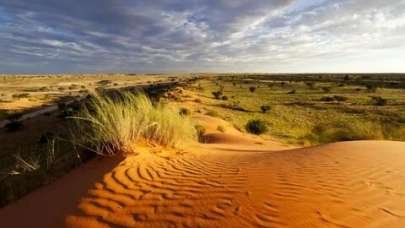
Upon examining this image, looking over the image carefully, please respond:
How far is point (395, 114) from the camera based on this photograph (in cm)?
2486

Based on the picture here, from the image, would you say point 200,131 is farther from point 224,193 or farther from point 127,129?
point 224,193

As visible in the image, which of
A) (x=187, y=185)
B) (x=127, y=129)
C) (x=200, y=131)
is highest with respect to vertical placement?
(x=127, y=129)

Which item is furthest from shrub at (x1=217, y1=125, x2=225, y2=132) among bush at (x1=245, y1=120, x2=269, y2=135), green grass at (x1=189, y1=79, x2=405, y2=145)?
green grass at (x1=189, y1=79, x2=405, y2=145)

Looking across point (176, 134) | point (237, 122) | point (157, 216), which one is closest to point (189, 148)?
point (176, 134)

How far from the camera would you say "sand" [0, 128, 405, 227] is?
4441 millimetres

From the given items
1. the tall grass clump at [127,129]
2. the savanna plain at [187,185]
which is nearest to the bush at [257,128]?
the savanna plain at [187,185]

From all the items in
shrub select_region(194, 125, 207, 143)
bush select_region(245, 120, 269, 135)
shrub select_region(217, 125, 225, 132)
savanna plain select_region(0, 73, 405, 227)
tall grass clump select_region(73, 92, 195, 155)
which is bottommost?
bush select_region(245, 120, 269, 135)

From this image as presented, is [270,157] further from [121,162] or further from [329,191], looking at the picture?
[121,162]

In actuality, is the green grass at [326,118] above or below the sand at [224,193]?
below

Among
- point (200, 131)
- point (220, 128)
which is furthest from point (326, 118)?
point (200, 131)

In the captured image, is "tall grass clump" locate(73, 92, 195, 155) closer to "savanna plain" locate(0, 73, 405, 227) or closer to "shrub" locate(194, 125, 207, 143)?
"savanna plain" locate(0, 73, 405, 227)

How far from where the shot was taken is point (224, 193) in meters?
5.24

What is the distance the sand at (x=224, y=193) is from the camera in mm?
4441

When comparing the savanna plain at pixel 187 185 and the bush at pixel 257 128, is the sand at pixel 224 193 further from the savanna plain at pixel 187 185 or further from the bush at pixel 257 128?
the bush at pixel 257 128
